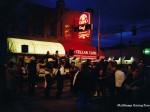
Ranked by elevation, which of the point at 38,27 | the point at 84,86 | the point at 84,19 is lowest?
the point at 84,86

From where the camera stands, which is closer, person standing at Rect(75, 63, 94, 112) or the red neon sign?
person standing at Rect(75, 63, 94, 112)

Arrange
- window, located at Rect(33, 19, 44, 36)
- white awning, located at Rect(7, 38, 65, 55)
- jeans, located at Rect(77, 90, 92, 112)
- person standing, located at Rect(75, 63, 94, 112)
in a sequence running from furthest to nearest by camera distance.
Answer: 1. window, located at Rect(33, 19, 44, 36)
2. white awning, located at Rect(7, 38, 65, 55)
3. jeans, located at Rect(77, 90, 92, 112)
4. person standing, located at Rect(75, 63, 94, 112)

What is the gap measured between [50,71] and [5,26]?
8.24 metres

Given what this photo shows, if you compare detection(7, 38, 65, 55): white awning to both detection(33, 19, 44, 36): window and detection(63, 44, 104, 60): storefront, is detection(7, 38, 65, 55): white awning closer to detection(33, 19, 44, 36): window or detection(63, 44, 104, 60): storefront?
detection(63, 44, 104, 60): storefront

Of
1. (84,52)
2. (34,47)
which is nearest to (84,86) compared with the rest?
(34,47)

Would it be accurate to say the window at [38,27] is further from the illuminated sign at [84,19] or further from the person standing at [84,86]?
the person standing at [84,86]

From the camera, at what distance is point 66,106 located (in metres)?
11.8

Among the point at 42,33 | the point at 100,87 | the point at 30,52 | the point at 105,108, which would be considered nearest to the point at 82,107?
the point at 105,108

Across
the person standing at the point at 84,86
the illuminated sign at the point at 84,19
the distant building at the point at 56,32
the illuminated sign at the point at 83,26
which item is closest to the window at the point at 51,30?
the distant building at the point at 56,32

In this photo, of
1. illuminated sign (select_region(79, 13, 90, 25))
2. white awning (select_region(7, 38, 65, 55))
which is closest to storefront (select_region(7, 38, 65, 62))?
white awning (select_region(7, 38, 65, 55))

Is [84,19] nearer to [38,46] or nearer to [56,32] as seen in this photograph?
[56,32]

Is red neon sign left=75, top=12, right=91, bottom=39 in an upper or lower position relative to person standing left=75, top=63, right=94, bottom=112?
upper

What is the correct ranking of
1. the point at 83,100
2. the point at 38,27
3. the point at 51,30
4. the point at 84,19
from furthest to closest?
the point at 84,19 < the point at 51,30 < the point at 38,27 < the point at 83,100

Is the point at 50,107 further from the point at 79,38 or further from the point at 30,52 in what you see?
the point at 79,38
